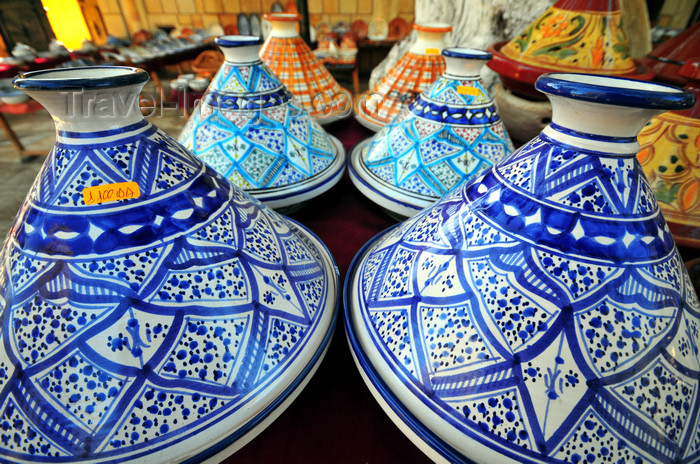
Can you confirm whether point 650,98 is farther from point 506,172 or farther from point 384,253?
point 384,253

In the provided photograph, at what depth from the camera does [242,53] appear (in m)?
1.01

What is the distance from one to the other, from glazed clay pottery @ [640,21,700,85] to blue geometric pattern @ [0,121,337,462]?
127 centimetres

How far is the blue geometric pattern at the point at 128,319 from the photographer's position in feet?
1.47

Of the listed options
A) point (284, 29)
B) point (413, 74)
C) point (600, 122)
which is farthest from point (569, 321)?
point (284, 29)

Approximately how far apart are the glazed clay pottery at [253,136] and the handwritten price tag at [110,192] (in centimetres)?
49

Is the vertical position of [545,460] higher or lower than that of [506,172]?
lower

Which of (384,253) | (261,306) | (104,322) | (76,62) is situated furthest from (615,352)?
(76,62)

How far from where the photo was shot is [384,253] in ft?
2.24

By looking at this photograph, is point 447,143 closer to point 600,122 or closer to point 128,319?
point 600,122

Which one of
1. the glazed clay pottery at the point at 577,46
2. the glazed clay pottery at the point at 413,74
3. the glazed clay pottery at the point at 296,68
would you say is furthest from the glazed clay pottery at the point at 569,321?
the glazed clay pottery at the point at 296,68

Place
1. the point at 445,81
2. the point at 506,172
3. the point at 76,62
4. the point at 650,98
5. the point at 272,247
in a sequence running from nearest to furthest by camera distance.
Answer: the point at 650,98
the point at 506,172
the point at 272,247
the point at 445,81
the point at 76,62

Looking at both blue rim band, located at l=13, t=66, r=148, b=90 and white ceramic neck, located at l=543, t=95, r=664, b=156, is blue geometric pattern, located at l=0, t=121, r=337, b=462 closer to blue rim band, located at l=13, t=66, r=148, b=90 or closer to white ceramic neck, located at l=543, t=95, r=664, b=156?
blue rim band, located at l=13, t=66, r=148, b=90

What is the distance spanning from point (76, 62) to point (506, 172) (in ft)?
16.1

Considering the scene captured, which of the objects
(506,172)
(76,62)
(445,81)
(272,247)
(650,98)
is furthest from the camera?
(76,62)
